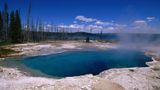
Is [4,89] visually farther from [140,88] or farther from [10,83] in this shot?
[140,88]

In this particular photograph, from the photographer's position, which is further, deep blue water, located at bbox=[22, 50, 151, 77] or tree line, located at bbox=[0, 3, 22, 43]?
tree line, located at bbox=[0, 3, 22, 43]

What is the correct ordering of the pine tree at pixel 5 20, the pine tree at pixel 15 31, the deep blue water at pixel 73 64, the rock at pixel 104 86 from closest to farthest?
the rock at pixel 104 86 < the deep blue water at pixel 73 64 < the pine tree at pixel 15 31 < the pine tree at pixel 5 20

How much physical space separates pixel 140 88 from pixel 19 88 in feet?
31.1

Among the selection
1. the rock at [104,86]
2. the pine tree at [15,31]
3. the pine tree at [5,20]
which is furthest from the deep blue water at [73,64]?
the pine tree at [5,20]

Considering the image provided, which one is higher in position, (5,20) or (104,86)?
(5,20)

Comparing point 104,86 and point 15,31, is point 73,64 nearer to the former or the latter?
point 104,86

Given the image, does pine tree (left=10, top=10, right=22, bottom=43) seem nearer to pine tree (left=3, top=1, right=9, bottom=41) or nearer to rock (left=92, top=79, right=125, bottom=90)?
pine tree (left=3, top=1, right=9, bottom=41)

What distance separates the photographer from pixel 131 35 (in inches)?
3516

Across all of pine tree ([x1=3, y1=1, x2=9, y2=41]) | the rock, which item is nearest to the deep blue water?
the rock

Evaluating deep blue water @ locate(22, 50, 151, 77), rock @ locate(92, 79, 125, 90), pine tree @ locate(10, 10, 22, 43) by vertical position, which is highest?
pine tree @ locate(10, 10, 22, 43)

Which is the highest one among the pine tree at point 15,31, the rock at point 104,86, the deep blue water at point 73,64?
the pine tree at point 15,31

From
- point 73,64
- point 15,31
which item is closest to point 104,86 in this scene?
point 73,64

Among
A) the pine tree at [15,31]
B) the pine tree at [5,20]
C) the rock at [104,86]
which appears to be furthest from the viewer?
the pine tree at [5,20]

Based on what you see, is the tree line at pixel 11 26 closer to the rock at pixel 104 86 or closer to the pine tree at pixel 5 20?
the pine tree at pixel 5 20
